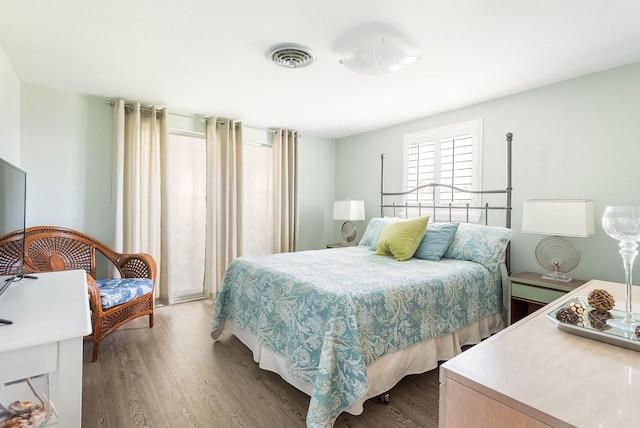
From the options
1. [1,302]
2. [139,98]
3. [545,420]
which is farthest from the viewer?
[139,98]

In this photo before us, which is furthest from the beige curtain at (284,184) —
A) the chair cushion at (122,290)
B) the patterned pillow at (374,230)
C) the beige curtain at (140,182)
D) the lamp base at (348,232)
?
the chair cushion at (122,290)

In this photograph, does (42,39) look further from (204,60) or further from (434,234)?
(434,234)

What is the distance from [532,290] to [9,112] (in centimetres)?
449

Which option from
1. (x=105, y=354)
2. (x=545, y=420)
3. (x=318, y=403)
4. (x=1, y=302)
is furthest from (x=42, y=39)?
(x=545, y=420)

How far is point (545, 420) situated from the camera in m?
0.68

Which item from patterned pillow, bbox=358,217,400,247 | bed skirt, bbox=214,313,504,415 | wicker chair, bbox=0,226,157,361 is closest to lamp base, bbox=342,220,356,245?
patterned pillow, bbox=358,217,400,247

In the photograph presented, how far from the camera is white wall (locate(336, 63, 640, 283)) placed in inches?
101

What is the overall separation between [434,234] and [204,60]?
2.45 metres

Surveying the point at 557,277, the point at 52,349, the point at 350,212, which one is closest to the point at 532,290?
the point at 557,277

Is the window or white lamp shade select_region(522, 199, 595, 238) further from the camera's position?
the window

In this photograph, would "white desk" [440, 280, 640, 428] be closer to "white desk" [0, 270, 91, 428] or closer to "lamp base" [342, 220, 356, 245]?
"white desk" [0, 270, 91, 428]

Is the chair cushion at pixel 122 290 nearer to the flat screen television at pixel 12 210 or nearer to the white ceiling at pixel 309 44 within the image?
the flat screen television at pixel 12 210

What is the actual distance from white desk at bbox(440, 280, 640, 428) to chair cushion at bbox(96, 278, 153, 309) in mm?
2703

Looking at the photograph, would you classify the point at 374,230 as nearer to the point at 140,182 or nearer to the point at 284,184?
the point at 284,184
